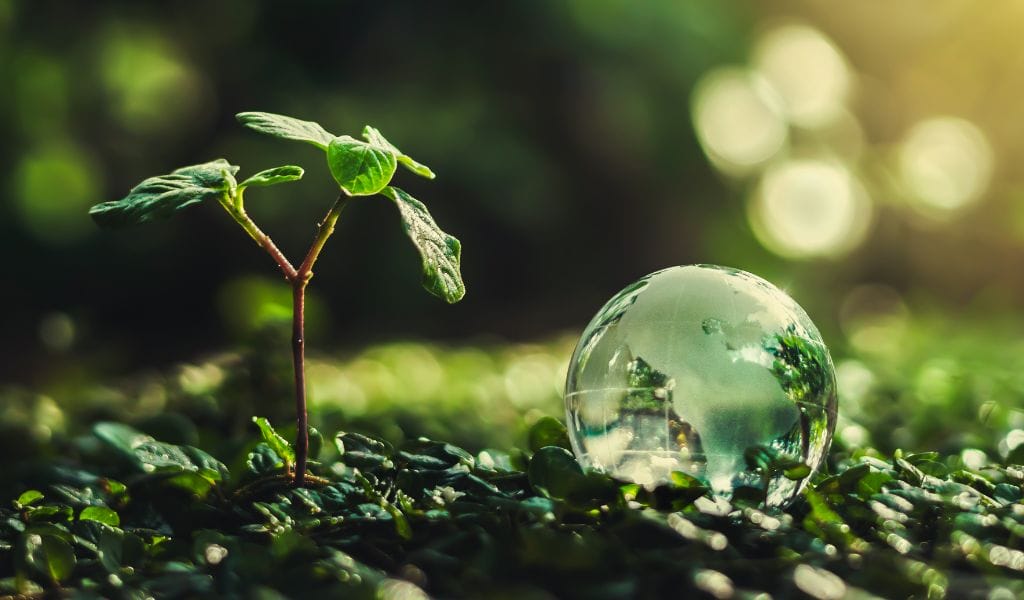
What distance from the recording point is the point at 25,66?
34.9ft

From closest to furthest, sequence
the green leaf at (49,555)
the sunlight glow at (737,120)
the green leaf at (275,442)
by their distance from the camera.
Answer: the green leaf at (49,555) → the green leaf at (275,442) → the sunlight glow at (737,120)

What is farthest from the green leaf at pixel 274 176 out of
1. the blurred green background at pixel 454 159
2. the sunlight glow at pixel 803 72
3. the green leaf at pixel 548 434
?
the sunlight glow at pixel 803 72

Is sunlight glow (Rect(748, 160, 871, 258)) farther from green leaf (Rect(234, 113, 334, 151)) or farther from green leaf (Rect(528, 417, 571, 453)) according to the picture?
green leaf (Rect(234, 113, 334, 151))

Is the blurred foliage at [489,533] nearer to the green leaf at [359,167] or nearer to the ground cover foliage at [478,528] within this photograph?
the ground cover foliage at [478,528]

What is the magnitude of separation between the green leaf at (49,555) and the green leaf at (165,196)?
21.5 inches

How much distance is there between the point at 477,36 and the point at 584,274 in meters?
3.32

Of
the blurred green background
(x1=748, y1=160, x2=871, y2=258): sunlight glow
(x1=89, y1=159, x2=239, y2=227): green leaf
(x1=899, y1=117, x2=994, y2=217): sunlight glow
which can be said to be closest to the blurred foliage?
(x1=89, y1=159, x2=239, y2=227): green leaf

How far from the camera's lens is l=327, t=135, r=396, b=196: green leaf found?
182 cm

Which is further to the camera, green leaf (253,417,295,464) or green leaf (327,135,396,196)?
green leaf (253,417,295,464)

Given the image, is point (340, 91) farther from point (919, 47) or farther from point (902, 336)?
point (919, 47)

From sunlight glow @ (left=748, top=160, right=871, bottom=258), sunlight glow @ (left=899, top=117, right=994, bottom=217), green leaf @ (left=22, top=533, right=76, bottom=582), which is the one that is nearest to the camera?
green leaf @ (left=22, top=533, right=76, bottom=582)

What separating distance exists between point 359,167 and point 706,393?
776 millimetres

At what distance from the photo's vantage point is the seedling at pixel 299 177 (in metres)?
1.79

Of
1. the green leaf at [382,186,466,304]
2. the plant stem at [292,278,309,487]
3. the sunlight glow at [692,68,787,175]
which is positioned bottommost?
the plant stem at [292,278,309,487]
